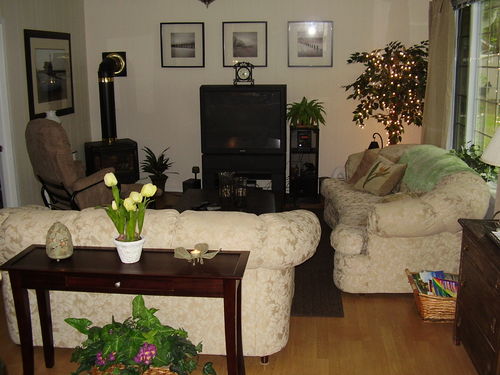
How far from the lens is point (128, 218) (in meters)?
3.20

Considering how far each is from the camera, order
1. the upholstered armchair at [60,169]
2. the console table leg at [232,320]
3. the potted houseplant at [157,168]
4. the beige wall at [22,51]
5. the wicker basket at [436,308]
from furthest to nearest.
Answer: the potted houseplant at [157,168]
the beige wall at [22,51]
the upholstered armchair at [60,169]
the wicker basket at [436,308]
the console table leg at [232,320]

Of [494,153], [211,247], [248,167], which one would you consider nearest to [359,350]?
[211,247]

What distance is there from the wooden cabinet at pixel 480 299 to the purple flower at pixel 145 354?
1723mm

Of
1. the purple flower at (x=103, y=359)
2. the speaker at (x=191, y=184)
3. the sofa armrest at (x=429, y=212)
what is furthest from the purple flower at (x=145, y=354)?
the speaker at (x=191, y=184)

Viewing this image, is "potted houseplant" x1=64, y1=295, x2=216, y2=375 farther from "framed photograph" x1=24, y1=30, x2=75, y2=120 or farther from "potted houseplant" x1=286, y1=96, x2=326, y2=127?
"potted houseplant" x1=286, y1=96, x2=326, y2=127

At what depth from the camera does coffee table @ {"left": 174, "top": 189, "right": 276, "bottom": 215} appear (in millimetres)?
5461

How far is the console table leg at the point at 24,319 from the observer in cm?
322

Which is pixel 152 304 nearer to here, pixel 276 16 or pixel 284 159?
pixel 284 159

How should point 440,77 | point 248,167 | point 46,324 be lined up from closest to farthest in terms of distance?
point 46,324, point 440,77, point 248,167

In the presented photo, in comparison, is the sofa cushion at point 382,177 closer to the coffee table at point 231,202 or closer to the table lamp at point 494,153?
the coffee table at point 231,202

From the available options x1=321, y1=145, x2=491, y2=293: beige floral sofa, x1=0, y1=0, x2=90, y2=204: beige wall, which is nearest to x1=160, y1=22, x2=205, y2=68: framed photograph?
x1=0, y1=0, x2=90, y2=204: beige wall

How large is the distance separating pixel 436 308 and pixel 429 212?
660mm

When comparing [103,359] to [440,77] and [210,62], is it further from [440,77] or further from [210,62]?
[210,62]

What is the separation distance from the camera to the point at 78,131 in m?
7.63
